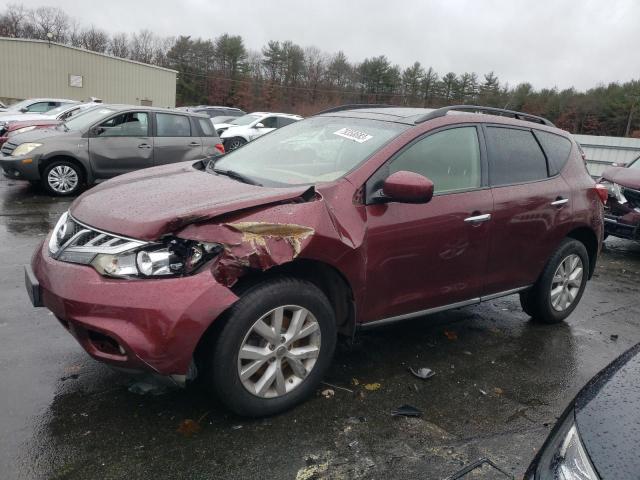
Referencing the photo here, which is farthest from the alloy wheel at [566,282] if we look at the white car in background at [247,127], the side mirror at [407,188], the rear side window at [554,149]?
the white car in background at [247,127]

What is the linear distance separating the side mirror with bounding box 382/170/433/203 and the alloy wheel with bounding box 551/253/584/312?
1988 mm

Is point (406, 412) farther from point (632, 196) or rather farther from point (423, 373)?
point (632, 196)

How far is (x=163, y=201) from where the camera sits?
280 centimetres

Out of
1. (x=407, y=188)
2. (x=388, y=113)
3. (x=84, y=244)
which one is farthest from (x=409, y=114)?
(x=84, y=244)

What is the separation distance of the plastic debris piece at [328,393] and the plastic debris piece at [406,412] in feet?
1.23

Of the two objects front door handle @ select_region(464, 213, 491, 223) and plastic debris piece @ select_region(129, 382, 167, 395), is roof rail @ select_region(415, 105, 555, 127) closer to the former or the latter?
front door handle @ select_region(464, 213, 491, 223)

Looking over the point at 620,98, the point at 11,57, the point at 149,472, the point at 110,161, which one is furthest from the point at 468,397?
the point at 620,98

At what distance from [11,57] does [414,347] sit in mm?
37362

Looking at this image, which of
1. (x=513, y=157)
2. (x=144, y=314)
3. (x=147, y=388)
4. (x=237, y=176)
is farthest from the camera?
(x=513, y=157)

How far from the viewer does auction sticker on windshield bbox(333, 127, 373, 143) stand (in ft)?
11.5

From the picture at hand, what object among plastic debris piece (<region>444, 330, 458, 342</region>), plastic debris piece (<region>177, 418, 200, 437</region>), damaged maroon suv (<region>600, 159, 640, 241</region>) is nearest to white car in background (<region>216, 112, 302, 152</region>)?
damaged maroon suv (<region>600, 159, 640, 241</region>)

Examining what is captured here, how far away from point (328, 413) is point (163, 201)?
4.87ft

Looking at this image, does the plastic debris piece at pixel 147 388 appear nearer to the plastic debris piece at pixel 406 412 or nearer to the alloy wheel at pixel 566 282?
the plastic debris piece at pixel 406 412

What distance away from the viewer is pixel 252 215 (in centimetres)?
268
